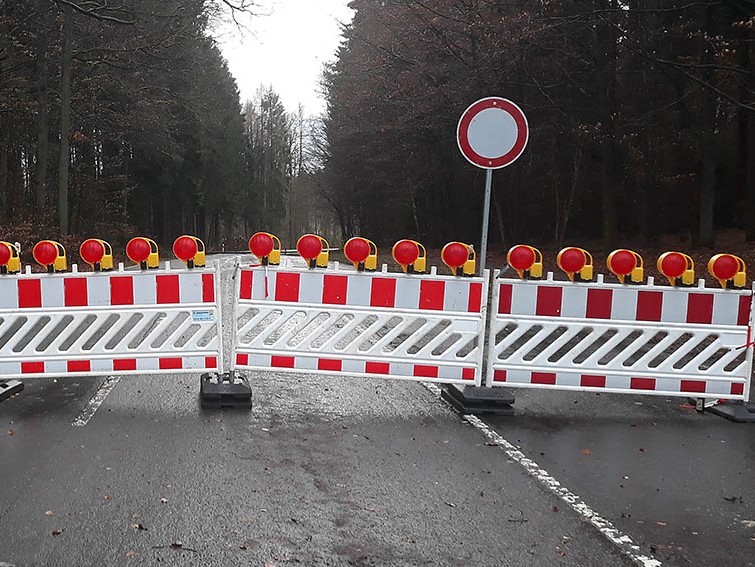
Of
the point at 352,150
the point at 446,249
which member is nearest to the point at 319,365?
the point at 446,249

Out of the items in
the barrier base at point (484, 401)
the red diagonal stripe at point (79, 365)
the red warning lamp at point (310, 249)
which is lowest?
the barrier base at point (484, 401)

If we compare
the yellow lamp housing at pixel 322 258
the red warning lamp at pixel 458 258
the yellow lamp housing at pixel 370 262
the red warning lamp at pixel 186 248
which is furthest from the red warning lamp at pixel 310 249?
the red warning lamp at pixel 458 258

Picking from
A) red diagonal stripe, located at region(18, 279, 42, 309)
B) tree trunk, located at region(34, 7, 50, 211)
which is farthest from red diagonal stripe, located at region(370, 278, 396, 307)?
tree trunk, located at region(34, 7, 50, 211)

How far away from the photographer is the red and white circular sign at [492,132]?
751 cm

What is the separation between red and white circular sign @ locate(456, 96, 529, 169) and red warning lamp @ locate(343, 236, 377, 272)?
153cm

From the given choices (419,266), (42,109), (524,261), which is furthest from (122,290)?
(42,109)

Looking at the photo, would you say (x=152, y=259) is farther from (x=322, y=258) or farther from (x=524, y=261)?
(x=524, y=261)

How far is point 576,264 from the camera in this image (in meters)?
7.14

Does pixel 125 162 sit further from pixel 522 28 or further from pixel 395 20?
pixel 522 28

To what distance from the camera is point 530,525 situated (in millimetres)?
4410

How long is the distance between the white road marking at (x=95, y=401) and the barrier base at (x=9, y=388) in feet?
2.58

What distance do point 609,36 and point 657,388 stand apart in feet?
61.6

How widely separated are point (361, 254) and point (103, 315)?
2680mm

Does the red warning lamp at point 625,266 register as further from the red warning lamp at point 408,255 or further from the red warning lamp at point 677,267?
the red warning lamp at point 408,255
